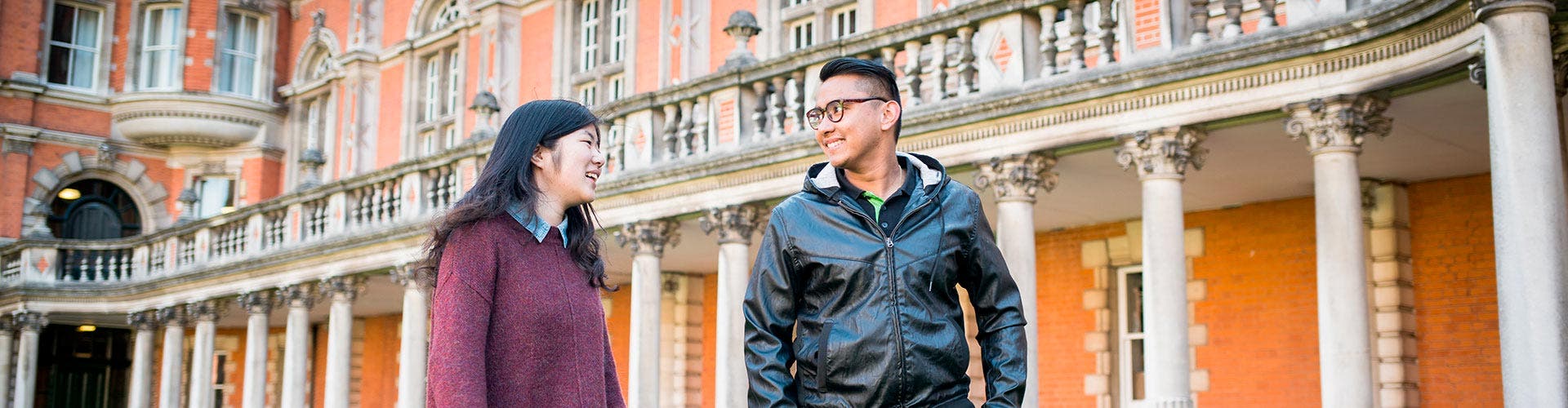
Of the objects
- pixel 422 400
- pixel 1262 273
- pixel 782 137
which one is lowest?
pixel 422 400

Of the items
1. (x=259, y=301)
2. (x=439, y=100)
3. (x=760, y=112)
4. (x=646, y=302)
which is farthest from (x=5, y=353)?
(x=760, y=112)

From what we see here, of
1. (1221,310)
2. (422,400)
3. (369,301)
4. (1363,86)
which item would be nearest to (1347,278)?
(1363,86)

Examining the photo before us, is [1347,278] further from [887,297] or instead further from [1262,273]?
[887,297]

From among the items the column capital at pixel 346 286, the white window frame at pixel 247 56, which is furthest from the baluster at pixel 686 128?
the white window frame at pixel 247 56

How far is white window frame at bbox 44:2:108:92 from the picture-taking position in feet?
86.9

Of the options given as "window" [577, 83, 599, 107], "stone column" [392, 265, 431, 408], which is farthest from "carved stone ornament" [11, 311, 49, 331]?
"window" [577, 83, 599, 107]

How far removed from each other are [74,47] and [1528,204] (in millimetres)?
25988

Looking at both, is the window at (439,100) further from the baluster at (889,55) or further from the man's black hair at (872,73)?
the man's black hair at (872,73)

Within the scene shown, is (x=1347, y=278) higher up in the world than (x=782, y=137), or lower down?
lower down

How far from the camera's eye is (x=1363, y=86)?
8164 millimetres

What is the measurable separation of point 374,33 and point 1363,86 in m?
18.7

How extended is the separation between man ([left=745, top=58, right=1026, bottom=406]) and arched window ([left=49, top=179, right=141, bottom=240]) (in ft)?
86.1

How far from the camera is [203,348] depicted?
69.8 ft

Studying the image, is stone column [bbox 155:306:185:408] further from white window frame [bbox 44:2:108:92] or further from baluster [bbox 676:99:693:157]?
baluster [bbox 676:99:693:157]
